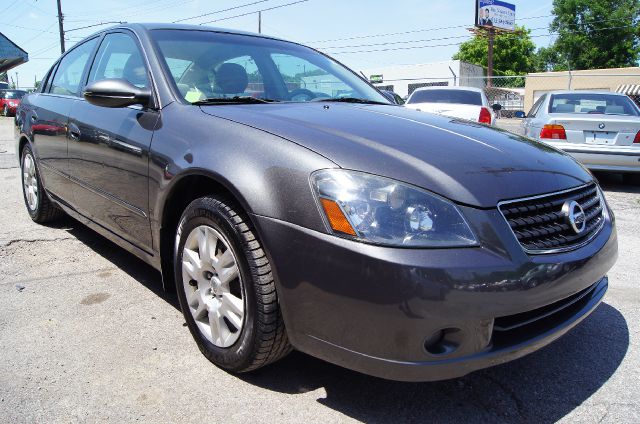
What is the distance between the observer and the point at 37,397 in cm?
211

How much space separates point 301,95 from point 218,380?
1.69 m

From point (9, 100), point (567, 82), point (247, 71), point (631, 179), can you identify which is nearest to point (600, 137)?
point (631, 179)

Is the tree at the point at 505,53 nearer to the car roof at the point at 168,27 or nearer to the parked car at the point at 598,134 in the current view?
the parked car at the point at 598,134

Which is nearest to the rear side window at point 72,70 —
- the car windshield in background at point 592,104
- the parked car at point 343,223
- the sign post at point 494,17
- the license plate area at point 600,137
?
the parked car at point 343,223

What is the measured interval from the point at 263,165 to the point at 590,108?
727 cm

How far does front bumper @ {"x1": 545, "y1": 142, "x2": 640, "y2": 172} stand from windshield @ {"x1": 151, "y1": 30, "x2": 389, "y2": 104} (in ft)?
14.6

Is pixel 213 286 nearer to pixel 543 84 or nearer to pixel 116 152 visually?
pixel 116 152

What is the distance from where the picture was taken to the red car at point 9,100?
2461cm

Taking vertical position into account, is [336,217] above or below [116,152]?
below

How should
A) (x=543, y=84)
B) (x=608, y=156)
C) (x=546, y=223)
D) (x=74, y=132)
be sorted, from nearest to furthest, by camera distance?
(x=546, y=223)
(x=74, y=132)
(x=608, y=156)
(x=543, y=84)

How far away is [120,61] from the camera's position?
3230 mm

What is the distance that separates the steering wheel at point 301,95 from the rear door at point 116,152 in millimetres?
806

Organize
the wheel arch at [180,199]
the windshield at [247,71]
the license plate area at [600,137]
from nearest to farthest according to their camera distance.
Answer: the wheel arch at [180,199]
the windshield at [247,71]
the license plate area at [600,137]

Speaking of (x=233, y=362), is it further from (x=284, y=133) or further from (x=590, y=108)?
(x=590, y=108)
